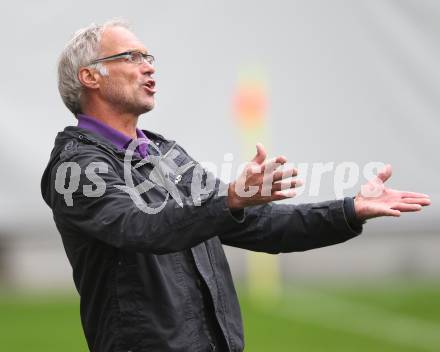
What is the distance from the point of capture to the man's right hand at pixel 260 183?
3992 millimetres

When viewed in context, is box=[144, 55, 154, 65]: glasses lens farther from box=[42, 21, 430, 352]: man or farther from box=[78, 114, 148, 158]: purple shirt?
box=[78, 114, 148, 158]: purple shirt

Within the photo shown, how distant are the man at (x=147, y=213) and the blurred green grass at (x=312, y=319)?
5466mm

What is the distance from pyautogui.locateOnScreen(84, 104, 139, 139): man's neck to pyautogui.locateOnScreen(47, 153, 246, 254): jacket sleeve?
426 mm

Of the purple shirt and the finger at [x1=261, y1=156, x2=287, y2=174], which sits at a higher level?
the purple shirt

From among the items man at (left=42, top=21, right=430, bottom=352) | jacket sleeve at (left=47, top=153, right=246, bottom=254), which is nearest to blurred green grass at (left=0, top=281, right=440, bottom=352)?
man at (left=42, top=21, right=430, bottom=352)

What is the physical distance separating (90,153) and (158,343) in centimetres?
74

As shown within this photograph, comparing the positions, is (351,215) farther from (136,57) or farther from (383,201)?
(136,57)

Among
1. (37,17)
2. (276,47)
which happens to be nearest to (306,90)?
(276,47)

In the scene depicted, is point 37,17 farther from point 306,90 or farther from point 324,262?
point 324,262

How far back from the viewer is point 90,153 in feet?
14.7

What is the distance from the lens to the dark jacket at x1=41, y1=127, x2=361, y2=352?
4133 mm

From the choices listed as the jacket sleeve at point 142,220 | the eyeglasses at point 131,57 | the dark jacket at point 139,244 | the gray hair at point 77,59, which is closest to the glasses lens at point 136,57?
the eyeglasses at point 131,57

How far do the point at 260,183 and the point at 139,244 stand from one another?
48 cm

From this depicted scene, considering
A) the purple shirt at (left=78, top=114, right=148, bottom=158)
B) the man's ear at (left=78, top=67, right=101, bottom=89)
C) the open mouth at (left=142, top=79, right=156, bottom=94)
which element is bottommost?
the purple shirt at (left=78, top=114, right=148, bottom=158)
